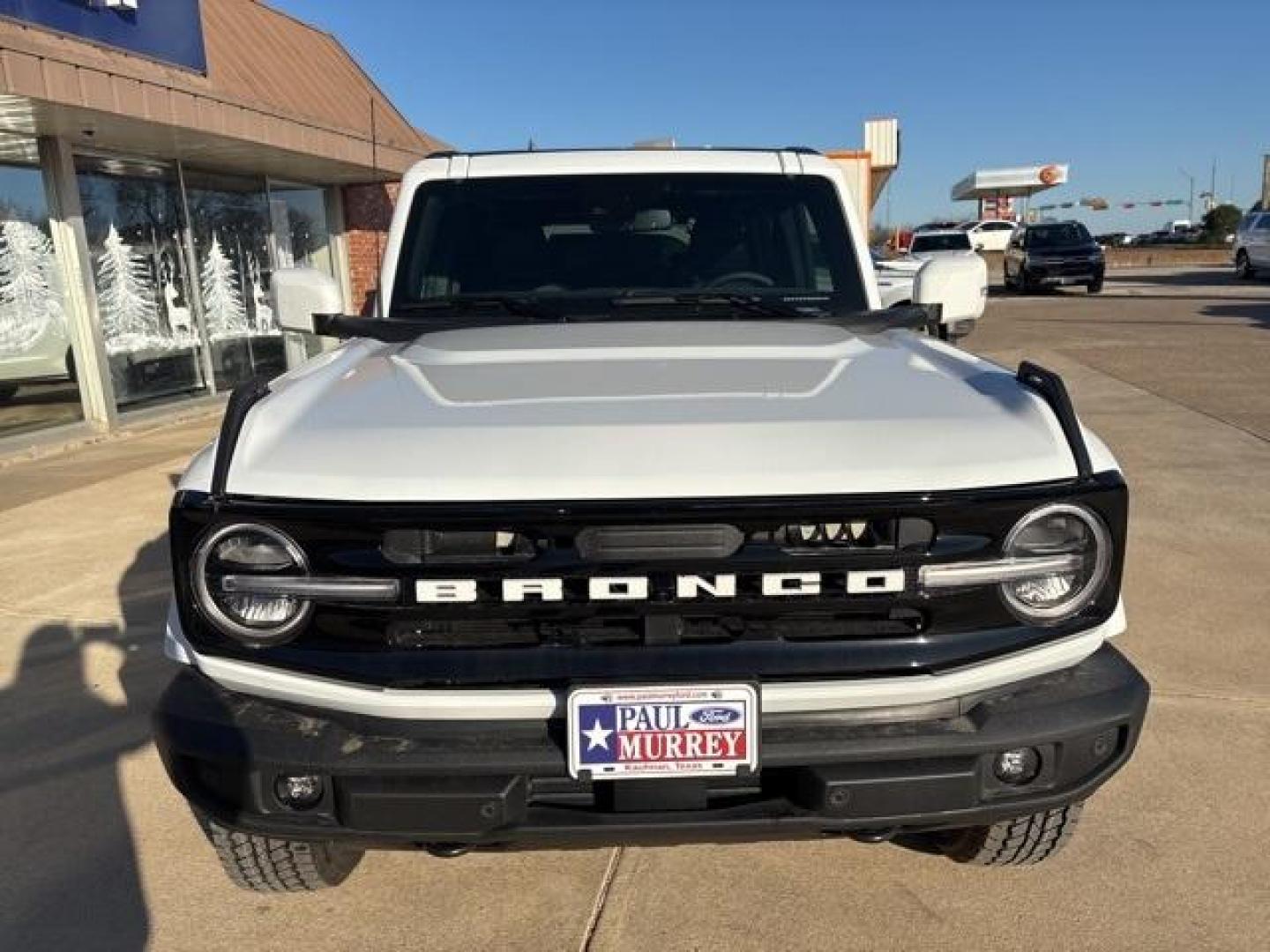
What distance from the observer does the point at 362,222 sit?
14.6 meters

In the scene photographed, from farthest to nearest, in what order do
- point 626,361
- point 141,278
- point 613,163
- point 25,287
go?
point 141,278, point 25,287, point 613,163, point 626,361

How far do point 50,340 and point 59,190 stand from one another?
1.32 metres

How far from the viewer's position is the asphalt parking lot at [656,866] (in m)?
2.42

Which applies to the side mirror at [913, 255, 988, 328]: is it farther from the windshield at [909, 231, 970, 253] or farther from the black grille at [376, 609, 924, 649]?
the windshield at [909, 231, 970, 253]

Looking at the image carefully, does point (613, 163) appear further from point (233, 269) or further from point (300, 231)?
point (300, 231)

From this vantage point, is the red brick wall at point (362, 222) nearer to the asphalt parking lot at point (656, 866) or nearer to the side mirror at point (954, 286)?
the asphalt parking lot at point (656, 866)

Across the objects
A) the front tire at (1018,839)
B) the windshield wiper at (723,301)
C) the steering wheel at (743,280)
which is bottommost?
the front tire at (1018,839)

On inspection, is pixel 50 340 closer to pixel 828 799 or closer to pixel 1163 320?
pixel 828 799

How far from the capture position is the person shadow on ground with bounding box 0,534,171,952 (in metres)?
2.52

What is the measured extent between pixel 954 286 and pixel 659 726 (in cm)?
209

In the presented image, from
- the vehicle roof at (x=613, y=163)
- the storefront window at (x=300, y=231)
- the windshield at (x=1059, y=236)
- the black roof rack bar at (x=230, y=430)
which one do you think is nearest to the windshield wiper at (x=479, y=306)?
the vehicle roof at (x=613, y=163)

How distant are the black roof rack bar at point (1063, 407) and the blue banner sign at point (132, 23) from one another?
771 centimetres

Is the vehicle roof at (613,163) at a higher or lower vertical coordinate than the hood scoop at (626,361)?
higher

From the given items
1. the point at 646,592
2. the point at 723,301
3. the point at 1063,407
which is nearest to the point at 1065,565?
the point at 1063,407
